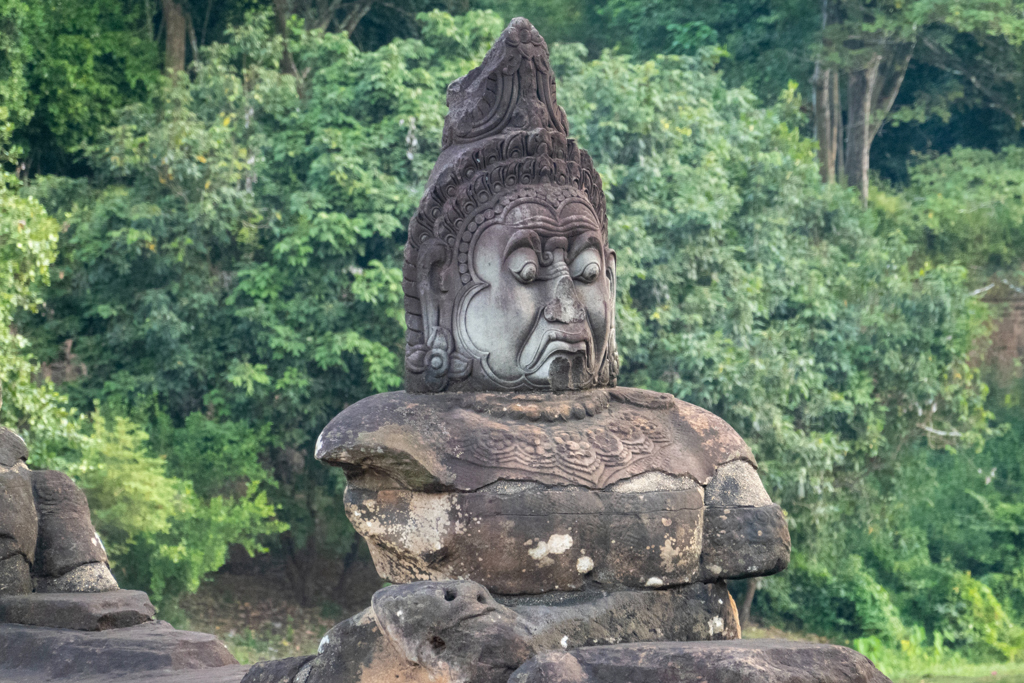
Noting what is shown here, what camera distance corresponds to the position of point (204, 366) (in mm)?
11695

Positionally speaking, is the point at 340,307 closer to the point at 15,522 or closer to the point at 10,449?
the point at 10,449

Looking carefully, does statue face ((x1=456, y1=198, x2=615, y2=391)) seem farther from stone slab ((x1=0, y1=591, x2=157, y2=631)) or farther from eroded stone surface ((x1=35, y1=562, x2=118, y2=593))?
eroded stone surface ((x1=35, y1=562, x2=118, y2=593))

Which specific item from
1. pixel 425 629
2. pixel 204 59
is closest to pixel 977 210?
pixel 204 59

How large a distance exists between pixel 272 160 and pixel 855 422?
7320 millimetres

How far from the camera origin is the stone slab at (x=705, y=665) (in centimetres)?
326

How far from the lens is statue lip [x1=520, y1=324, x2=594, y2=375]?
4312 mm

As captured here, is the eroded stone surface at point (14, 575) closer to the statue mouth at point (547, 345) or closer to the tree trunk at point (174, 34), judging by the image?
the statue mouth at point (547, 345)

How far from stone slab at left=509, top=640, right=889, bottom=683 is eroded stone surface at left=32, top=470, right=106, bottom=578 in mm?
3209

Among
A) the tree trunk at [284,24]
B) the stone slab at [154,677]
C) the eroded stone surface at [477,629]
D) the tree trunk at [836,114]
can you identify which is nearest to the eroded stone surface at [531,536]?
the eroded stone surface at [477,629]

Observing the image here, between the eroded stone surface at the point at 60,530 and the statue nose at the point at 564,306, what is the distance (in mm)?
2996

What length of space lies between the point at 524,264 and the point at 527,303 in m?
0.15

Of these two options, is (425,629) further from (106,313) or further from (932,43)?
(932,43)

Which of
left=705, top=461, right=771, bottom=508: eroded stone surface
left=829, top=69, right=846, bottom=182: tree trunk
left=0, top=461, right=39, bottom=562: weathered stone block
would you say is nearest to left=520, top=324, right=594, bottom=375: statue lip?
left=705, top=461, right=771, bottom=508: eroded stone surface

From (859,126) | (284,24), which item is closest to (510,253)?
(284,24)
